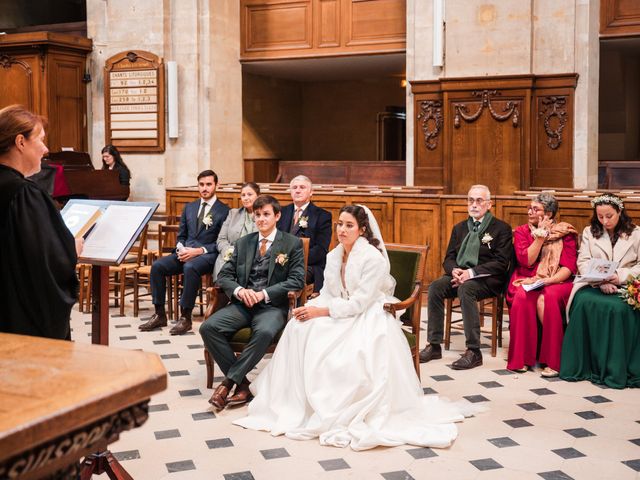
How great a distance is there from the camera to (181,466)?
13.4ft

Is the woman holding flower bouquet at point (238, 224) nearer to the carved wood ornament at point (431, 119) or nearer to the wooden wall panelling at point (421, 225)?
the wooden wall panelling at point (421, 225)

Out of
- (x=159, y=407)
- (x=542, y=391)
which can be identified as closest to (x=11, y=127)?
(x=159, y=407)

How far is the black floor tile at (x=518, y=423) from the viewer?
4.72 meters

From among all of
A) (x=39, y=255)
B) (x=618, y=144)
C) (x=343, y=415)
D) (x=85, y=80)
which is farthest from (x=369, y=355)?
(x=618, y=144)

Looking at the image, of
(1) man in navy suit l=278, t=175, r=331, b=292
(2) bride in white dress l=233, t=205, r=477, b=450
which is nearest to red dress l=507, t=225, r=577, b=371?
(2) bride in white dress l=233, t=205, r=477, b=450

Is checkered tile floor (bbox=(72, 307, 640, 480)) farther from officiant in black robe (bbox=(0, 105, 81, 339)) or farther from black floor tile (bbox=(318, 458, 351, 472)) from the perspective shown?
officiant in black robe (bbox=(0, 105, 81, 339))

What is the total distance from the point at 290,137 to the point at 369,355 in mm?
12993

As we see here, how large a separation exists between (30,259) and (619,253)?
446 centimetres

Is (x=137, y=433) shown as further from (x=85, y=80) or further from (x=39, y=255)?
(x=85, y=80)

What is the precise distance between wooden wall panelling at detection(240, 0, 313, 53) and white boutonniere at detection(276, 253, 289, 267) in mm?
8105

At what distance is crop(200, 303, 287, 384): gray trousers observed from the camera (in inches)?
200

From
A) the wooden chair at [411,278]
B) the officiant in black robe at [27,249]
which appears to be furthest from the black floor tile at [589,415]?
the officiant in black robe at [27,249]

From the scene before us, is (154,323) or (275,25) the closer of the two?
(154,323)

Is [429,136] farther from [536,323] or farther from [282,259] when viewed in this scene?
[282,259]
